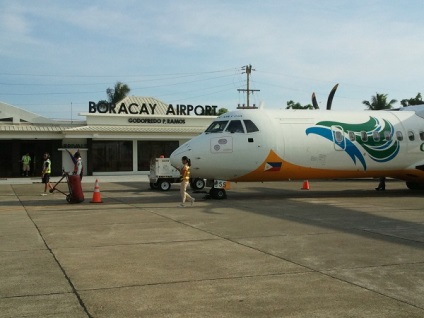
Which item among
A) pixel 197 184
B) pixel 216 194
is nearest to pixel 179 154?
pixel 216 194

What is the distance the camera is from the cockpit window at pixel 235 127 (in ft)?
56.3

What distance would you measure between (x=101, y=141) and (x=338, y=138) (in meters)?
24.6

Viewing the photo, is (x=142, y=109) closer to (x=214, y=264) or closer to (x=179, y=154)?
(x=179, y=154)

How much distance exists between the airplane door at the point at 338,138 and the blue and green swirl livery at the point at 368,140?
3.4 inches

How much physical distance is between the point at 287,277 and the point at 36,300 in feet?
10.2

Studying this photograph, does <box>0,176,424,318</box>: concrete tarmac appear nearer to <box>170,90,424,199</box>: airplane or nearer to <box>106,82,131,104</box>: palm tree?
<box>170,90,424,199</box>: airplane

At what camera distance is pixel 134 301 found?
5594mm

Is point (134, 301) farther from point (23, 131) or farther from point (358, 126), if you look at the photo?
point (23, 131)

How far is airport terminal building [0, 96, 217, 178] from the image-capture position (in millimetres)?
37531

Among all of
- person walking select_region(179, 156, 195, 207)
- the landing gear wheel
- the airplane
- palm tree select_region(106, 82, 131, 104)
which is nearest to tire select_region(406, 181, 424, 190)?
the airplane

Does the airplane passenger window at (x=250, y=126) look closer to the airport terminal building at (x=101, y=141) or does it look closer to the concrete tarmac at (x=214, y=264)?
the concrete tarmac at (x=214, y=264)

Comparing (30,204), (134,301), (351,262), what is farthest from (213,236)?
(30,204)

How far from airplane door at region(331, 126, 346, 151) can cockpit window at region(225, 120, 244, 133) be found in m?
3.52

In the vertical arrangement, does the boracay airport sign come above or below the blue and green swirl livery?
above
